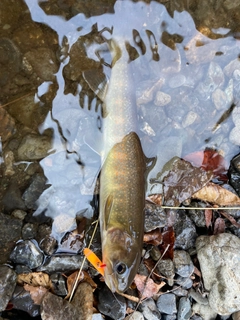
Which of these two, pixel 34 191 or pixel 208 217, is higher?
pixel 34 191

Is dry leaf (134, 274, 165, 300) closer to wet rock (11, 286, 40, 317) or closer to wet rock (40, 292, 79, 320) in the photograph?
wet rock (40, 292, 79, 320)

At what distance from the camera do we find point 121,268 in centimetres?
316

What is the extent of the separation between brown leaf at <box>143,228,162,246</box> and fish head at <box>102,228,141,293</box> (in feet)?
1.50

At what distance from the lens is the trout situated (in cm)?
320

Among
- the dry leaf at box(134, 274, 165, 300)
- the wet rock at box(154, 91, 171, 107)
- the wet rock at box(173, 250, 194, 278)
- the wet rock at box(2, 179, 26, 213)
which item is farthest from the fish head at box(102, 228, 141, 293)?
the wet rock at box(154, 91, 171, 107)

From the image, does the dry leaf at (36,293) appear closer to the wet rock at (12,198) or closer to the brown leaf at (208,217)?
the wet rock at (12,198)

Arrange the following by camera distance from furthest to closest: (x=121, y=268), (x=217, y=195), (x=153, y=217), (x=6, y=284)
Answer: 1. (x=217, y=195)
2. (x=153, y=217)
3. (x=6, y=284)
4. (x=121, y=268)

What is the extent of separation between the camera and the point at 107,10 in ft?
12.5

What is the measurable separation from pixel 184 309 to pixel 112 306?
2.97ft

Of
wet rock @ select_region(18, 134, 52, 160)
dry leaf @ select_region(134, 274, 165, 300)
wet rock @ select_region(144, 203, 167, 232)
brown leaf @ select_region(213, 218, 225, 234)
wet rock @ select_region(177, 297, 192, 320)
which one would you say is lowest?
wet rock @ select_region(177, 297, 192, 320)

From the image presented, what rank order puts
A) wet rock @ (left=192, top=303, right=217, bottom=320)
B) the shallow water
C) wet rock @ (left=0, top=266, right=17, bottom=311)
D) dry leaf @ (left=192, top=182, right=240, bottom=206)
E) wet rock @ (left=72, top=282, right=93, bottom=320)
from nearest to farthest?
wet rock @ (left=0, top=266, right=17, bottom=311), wet rock @ (left=72, top=282, right=93, bottom=320), the shallow water, wet rock @ (left=192, top=303, right=217, bottom=320), dry leaf @ (left=192, top=182, right=240, bottom=206)

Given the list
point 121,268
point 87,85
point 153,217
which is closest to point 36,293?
→ point 121,268

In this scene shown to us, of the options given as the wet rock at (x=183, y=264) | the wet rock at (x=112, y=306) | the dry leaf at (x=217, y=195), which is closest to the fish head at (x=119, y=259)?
the wet rock at (x=112, y=306)

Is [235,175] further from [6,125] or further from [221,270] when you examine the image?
[6,125]
